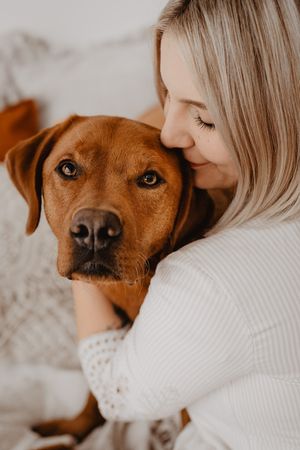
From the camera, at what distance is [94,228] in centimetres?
126

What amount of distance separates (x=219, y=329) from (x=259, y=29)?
2.44 feet

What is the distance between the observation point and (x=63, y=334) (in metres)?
2.14

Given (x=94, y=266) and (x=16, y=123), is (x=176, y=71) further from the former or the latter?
(x=16, y=123)

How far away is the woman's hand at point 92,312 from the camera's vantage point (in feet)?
5.32

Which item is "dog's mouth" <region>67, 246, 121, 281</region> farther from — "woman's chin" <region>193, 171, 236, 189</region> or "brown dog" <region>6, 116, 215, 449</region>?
"woman's chin" <region>193, 171, 236, 189</region>

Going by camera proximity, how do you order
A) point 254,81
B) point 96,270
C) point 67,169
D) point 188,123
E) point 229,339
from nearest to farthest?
1. point 229,339
2. point 254,81
3. point 96,270
4. point 188,123
5. point 67,169

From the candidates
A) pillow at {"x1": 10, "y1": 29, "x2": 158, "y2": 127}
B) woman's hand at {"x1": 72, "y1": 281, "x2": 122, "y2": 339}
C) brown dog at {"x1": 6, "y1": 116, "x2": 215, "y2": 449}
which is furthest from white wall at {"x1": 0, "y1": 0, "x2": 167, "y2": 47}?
woman's hand at {"x1": 72, "y1": 281, "x2": 122, "y2": 339}

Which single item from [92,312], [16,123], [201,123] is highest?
[201,123]

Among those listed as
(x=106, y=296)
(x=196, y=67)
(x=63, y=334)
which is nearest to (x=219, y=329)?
(x=196, y=67)

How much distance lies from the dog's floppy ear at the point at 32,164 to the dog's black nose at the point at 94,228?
367mm

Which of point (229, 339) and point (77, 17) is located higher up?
point (77, 17)

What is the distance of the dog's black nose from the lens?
4.15 feet

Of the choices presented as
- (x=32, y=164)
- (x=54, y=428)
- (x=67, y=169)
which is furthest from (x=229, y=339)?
(x=54, y=428)

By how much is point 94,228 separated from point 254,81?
564mm
